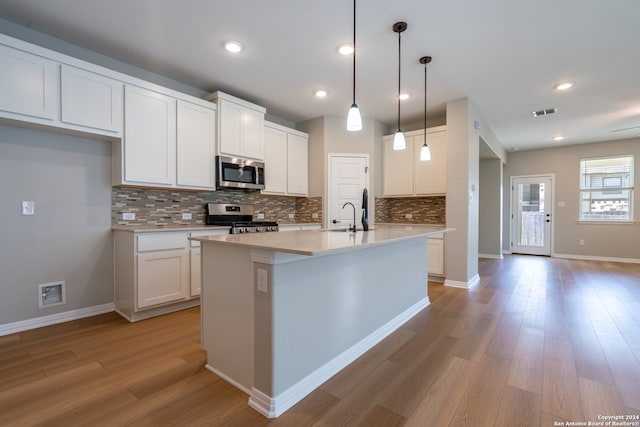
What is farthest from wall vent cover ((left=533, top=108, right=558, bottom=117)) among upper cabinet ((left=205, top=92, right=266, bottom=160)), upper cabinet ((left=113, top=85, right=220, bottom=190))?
upper cabinet ((left=113, top=85, right=220, bottom=190))

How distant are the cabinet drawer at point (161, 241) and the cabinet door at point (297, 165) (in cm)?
197

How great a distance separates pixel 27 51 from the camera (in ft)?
7.79

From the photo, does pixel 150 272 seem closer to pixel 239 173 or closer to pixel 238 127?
pixel 239 173

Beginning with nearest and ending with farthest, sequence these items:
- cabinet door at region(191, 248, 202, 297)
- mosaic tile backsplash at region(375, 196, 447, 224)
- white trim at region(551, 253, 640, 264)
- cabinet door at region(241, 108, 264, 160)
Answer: cabinet door at region(191, 248, 202, 297) → cabinet door at region(241, 108, 264, 160) → mosaic tile backsplash at region(375, 196, 447, 224) → white trim at region(551, 253, 640, 264)

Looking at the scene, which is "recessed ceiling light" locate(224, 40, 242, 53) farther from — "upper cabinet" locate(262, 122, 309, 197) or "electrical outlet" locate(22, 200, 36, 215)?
"electrical outlet" locate(22, 200, 36, 215)

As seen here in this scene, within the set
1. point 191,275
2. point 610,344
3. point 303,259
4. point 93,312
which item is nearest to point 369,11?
point 303,259

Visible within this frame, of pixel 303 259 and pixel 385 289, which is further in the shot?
pixel 385 289

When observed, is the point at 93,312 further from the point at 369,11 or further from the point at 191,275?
the point at 369,11

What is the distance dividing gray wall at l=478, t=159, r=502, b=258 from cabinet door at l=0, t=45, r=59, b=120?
290 inches

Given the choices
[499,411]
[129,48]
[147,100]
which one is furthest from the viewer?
[147,100]

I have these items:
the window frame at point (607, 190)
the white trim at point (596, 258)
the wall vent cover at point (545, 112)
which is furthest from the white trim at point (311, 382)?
the window frame at point (607, 190)

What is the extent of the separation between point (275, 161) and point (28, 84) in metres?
2.71

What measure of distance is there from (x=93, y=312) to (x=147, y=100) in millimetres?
2242

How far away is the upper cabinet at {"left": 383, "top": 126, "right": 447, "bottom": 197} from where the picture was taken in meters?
4.50
